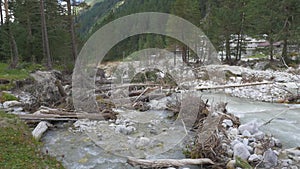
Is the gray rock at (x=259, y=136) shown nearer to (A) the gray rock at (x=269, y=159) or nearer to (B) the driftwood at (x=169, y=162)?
(A) the gray rock at (x=269, y=159)

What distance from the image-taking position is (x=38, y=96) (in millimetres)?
11477

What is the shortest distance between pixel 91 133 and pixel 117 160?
2.24m

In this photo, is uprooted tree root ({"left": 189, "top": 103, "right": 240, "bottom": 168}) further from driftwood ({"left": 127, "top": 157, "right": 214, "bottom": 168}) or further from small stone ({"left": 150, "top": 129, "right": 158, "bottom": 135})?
small stone ({"left": 150, "top": 129, "right": 158, "bottom": 135})

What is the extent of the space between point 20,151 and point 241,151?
4862 millimetres

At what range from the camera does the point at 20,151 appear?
20.1 ft

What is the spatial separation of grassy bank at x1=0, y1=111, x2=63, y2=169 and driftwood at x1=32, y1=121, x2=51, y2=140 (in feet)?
0.68

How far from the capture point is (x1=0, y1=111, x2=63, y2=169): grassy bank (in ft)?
18.0

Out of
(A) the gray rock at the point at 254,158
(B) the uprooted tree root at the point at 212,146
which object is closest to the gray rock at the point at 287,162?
(A) the gray rock at the point at 254,158

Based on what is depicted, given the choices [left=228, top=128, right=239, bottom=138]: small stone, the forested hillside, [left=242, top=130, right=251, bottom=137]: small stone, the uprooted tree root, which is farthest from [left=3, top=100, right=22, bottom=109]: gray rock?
the forested hillside

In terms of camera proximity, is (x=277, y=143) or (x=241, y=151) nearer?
(x=241, y=151)

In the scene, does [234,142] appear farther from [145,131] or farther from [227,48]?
[227,48]

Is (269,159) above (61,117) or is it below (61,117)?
below

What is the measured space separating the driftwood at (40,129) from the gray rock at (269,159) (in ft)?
19.1

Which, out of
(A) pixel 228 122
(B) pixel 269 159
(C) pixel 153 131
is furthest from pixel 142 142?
(B) pixel 269 159
